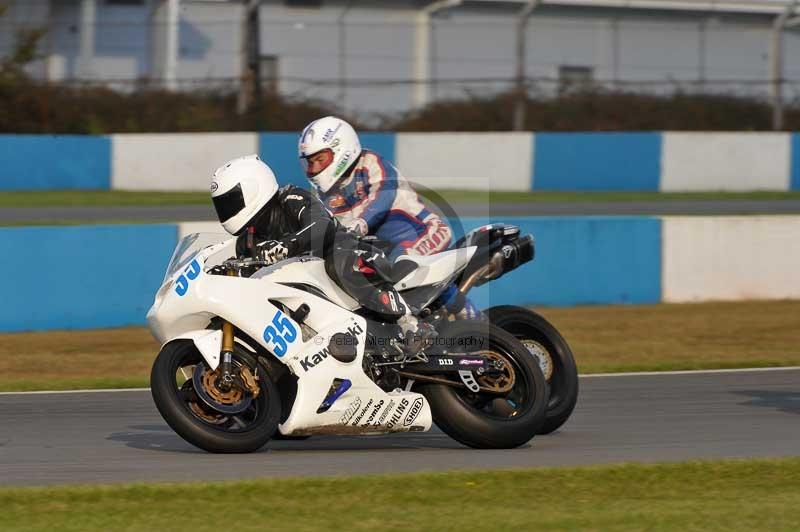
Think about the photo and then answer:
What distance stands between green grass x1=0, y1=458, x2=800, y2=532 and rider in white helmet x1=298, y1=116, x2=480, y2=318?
1.35 m

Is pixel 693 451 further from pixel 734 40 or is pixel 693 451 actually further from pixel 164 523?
pixel 734 40

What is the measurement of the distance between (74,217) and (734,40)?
583 inches

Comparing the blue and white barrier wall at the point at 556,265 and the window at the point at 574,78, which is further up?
the window at the point at 574,78

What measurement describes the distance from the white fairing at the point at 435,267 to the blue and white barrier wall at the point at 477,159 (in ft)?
40.3

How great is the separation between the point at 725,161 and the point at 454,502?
1703 cm

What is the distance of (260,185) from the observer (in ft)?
20.9

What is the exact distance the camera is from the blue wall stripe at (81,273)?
451 inches

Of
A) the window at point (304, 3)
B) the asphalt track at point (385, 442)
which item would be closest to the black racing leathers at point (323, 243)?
the asphalt track at point (385, 442)

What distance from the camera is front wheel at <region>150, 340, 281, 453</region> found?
6082 millimetres

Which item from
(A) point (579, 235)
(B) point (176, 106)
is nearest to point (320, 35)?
(B) point (176, 106)

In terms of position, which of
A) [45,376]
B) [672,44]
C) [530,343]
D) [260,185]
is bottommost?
[45,376]

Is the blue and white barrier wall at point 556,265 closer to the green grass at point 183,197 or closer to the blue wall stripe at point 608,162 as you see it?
the green grass at point 183,197

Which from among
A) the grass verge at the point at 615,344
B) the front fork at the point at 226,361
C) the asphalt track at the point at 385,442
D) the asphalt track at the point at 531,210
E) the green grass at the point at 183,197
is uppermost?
the green grass at the point at 183,197

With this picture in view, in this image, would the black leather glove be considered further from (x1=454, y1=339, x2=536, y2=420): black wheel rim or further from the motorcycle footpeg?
(x1=454, y1=339, x2=536, y2=420): black wheel rim
